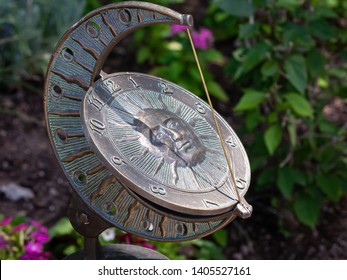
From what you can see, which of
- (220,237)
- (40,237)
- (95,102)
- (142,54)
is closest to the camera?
(95,102)

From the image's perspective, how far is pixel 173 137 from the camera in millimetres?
1598

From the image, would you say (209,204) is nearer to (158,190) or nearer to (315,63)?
(158,190)

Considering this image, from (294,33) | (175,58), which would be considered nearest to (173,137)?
(294,33)

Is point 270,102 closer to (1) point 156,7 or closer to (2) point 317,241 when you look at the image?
(2) point 317,241

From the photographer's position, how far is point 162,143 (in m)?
1.59

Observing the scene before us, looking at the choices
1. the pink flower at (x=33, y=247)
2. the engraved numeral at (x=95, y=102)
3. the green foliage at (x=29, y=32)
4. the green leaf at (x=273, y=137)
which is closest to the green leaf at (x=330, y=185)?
the green leaf at (x=273, y=137)

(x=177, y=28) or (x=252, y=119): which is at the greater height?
(x=177, y=28)

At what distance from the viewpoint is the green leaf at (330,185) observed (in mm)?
2459

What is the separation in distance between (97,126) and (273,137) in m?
0.99

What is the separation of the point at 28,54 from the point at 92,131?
4.88 feet

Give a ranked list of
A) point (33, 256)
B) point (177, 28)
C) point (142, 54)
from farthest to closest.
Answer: point (142, 54) < point (177, 28) < point (33, 256)

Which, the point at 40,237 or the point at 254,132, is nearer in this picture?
the point at 40,237

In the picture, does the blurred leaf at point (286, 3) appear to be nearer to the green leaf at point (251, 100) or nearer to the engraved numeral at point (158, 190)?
the green leaf at point (251, 100)

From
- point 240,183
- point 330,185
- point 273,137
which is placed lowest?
point 330,185
